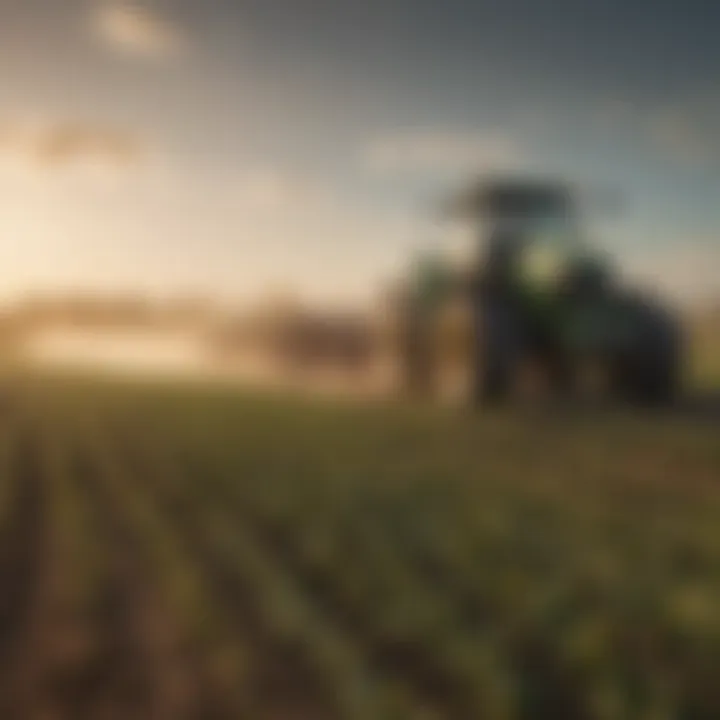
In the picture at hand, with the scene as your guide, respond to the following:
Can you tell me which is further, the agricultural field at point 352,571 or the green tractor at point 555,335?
the green tractor at point 555,335

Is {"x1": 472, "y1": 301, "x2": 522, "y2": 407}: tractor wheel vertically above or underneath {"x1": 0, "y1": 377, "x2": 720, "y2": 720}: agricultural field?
above

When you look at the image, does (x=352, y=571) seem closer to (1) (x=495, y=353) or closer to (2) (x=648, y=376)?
(1) (x=495, y=353)

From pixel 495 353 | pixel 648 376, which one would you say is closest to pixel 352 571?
pixel 495 353

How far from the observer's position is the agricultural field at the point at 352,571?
55.2 inches

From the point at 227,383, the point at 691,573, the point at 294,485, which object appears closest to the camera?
→ the point at 691,573

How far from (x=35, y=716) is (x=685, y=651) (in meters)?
1.11

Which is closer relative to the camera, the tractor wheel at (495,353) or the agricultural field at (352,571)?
the agricultural field at (352,571)

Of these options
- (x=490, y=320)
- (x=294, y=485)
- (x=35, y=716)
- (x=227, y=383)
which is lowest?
(x=35, y=716)

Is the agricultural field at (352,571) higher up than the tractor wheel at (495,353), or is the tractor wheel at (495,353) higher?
the tractor wheel at (495,353)

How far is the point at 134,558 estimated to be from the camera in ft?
6.31

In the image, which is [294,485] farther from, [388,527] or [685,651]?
[685,651]

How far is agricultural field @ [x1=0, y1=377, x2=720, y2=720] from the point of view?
140 cm

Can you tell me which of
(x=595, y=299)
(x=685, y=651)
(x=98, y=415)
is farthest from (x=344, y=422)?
(x=685, y=651)

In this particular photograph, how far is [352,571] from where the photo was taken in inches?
72.8
